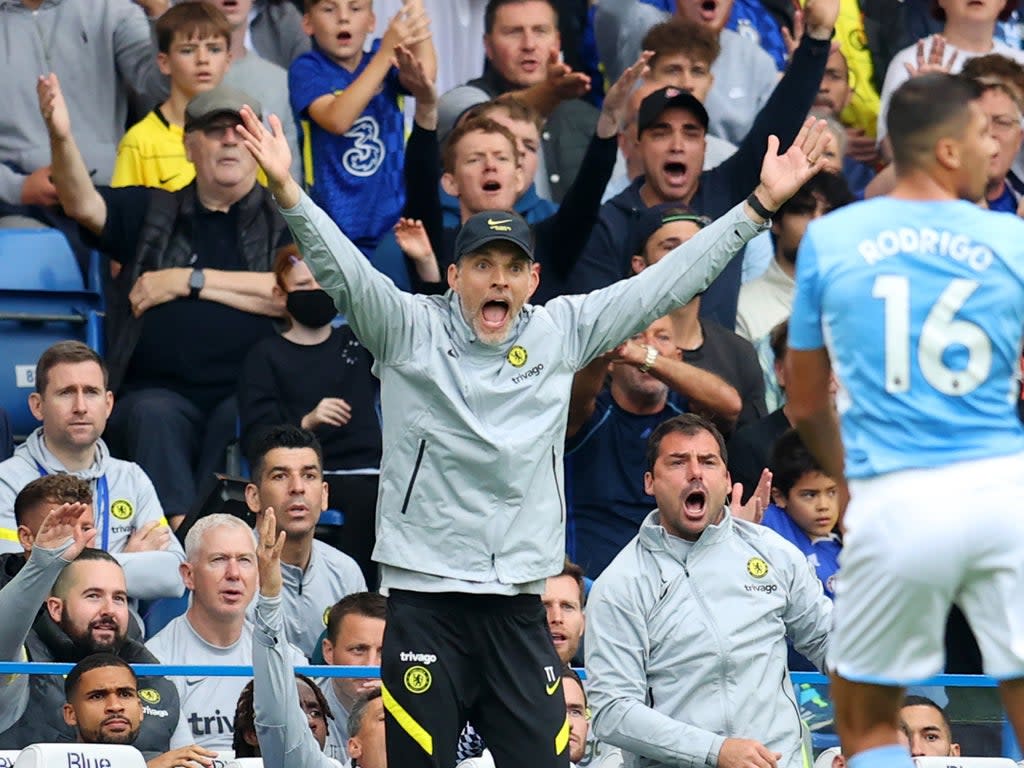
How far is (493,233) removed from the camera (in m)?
7.67

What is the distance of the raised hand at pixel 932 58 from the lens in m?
12.5

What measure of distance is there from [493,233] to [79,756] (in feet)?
7.19

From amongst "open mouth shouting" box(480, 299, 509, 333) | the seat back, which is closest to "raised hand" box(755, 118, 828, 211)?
"open mouth shouting" box(480, 299, 509, 333)

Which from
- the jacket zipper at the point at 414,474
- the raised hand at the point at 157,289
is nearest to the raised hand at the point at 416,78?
the raised hand at the point at 157,289

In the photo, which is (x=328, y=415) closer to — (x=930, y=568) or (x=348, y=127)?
(x=348, y=127)

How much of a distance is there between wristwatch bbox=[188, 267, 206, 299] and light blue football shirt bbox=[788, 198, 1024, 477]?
18.4 ft

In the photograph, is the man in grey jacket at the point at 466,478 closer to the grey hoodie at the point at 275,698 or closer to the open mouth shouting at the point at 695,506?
the grey hoodie at the point at 275,698

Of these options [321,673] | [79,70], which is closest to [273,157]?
[321,673]

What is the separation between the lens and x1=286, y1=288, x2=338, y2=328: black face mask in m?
11.0

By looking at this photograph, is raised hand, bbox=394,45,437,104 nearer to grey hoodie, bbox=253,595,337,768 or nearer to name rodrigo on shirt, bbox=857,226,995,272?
grey hoodie, bbox=253,595,337,768

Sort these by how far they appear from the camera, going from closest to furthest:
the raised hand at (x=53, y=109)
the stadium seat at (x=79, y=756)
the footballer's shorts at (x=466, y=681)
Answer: the stadium seat at (x=79, y=756), the footballer's shorts at (x=466, y=681), the raised hand at (x=53, y=109)

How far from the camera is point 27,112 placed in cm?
1203

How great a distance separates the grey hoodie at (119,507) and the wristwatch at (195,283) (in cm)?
121

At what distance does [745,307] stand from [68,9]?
3.96m
